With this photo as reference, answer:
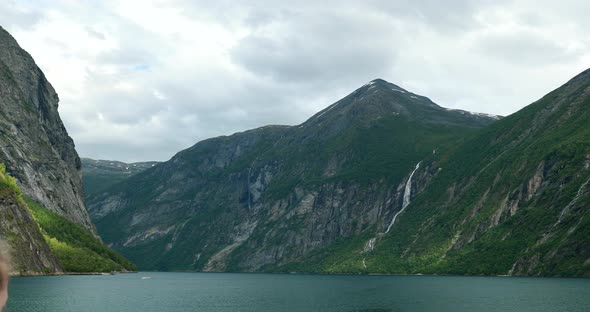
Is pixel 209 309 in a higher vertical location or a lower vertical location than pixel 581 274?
higher

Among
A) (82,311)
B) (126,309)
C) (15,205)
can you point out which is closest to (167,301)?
(126,309)

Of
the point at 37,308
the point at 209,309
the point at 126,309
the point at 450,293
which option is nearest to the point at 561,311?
the point at 450,293

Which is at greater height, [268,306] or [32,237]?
[32,237]

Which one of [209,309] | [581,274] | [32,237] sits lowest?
[581,274]

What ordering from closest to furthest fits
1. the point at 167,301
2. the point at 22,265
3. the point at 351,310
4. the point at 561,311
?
the point at 561,311
the point at 351,310
the point at 167,301
the point at 22,265

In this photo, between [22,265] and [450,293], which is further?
[22,265]

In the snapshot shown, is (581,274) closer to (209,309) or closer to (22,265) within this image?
(209,309)

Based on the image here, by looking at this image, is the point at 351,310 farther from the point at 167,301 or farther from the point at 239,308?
the point at 167,301

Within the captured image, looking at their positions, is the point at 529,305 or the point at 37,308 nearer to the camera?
the point at 37,308

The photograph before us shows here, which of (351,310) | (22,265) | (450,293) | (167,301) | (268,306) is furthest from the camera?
(22,265)
